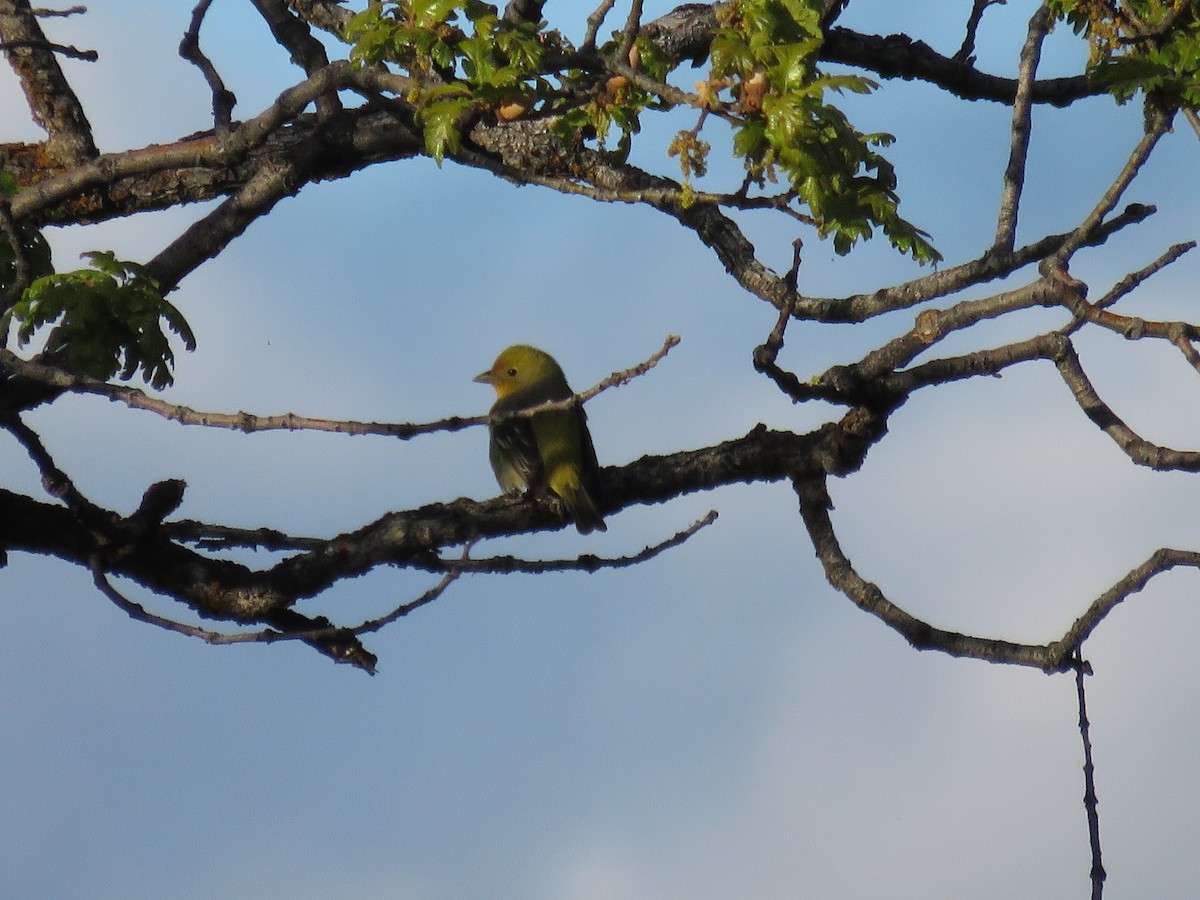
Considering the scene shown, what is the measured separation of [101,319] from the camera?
182 inches

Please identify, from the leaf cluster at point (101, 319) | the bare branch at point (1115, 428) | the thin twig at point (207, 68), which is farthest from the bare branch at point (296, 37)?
the bare branch at point (1115, 428)

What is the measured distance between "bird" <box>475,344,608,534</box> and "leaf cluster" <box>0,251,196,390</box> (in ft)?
6.10

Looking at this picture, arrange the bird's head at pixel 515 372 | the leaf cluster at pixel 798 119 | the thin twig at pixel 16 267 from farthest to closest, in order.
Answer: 1. the bird's head at pixel 515 372
2. the thin twig at pixel 16 267
3. the leaf cluster at pixel 798 119

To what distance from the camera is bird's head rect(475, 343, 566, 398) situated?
9.09 meters

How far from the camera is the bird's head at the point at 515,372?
358 inches

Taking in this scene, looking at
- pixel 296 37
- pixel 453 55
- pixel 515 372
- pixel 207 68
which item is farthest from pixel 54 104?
pixel 453 55

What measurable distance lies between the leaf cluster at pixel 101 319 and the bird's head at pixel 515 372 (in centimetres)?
441

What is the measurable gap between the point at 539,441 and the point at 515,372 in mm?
1746

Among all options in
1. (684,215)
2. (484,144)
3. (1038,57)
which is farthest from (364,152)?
(1038,57)

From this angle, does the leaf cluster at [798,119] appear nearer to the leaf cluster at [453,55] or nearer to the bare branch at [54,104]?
the leaf cluster at [453,55]

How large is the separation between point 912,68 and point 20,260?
16.6 feet

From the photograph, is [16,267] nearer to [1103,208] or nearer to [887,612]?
[887,612]

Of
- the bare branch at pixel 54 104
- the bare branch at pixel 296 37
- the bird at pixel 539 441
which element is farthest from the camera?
the bare branch at pixel 54 104

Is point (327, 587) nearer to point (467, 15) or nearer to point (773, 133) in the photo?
point (467, 15)
